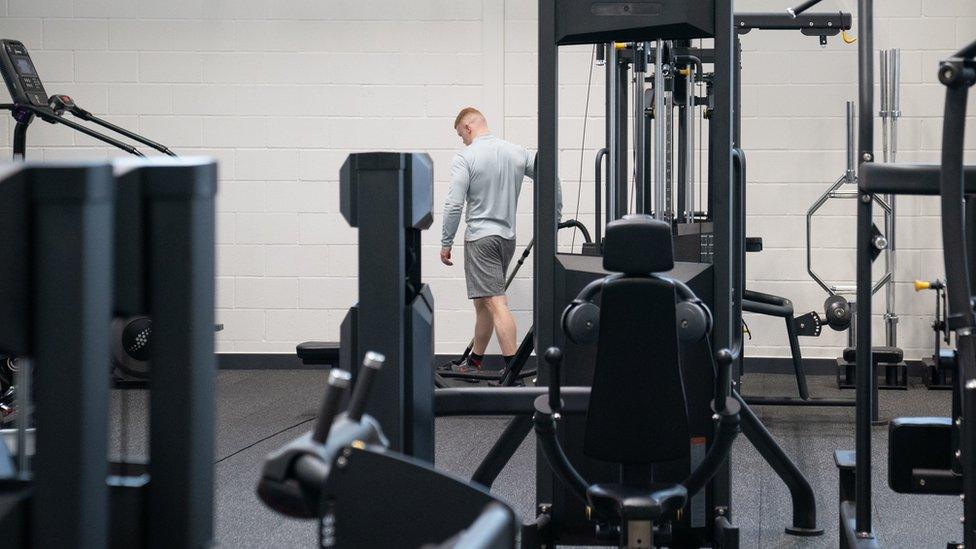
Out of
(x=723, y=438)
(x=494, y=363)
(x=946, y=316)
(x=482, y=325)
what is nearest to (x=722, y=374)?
(x=723, y=438)

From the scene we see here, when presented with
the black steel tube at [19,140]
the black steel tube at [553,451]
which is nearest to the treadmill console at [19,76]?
the black steel tube at [19,140]

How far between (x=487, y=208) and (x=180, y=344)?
4939 millimetres

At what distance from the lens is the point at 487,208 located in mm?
5578

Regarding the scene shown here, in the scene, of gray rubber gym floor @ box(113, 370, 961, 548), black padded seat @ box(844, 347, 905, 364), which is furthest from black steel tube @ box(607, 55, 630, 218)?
black padded seat @ box(844, 347, 905, 364)

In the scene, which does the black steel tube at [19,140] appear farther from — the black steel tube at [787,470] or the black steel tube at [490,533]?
the black steel tube at [490,533]

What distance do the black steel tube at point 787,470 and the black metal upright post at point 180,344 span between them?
7.98 ft

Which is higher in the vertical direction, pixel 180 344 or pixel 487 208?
pixel 487 208

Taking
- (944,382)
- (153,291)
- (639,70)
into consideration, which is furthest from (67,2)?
(153,291)

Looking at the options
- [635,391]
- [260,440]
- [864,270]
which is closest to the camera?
[635,391]

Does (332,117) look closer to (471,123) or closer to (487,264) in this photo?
(471,123)

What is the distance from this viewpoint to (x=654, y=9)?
242 cm

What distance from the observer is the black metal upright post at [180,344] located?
648mm

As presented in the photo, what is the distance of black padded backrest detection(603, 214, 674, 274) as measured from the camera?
190 centimetres

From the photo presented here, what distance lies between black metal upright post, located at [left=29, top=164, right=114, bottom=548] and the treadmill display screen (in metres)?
4.40
